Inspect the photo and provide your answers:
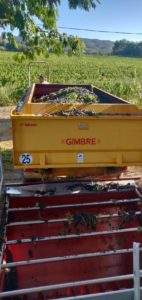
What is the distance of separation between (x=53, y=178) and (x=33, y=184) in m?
0.42

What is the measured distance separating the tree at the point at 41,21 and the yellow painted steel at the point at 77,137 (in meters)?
0.80

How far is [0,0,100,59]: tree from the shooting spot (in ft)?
13.8

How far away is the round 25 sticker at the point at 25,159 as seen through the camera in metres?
4.61

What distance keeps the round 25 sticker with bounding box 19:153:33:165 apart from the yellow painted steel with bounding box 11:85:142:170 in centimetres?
1

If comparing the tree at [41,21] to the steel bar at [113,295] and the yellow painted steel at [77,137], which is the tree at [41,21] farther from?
the steel bar at [113,295]

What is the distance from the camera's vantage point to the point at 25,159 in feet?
15.2

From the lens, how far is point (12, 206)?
4.72 metres

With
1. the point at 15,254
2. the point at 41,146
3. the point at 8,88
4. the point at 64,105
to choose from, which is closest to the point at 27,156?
the point at 41,146

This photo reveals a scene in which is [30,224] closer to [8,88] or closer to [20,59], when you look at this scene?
[20,59]

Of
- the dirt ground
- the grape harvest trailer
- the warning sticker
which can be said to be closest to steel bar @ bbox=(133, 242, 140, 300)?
the grape harvest trailer

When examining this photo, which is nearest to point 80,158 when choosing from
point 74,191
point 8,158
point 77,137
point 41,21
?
point 77,137

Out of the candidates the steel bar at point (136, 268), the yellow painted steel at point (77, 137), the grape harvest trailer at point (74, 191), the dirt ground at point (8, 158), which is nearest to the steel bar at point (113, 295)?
the steel bar at point (136, 268)

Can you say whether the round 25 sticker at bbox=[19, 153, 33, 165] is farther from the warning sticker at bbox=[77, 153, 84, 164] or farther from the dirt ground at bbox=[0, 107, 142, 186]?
the dirt ground at bbox=[0, 107, 142, 186]

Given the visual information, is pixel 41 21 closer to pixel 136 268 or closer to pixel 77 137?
pixel 77 137
